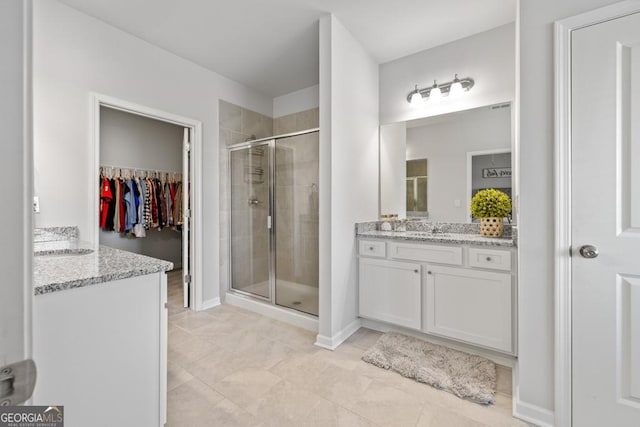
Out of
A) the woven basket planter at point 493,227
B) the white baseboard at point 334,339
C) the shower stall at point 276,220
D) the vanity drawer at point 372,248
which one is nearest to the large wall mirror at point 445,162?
the woven basket planter at point 493,227

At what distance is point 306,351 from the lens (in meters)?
2.25

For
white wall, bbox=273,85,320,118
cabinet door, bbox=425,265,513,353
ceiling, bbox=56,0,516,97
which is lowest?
cabinet door, bbox=425,265,513,353

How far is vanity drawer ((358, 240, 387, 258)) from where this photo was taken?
8.23 ft

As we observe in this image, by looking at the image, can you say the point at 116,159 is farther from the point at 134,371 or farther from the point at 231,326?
the point at 134,371

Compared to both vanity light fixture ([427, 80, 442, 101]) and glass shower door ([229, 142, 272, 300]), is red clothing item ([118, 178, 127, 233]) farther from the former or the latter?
vanity light fixture ([427, 80, 442, 101])

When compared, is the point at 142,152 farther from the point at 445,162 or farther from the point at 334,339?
the point at 445,162

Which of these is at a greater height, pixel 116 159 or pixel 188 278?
pixel 116 159

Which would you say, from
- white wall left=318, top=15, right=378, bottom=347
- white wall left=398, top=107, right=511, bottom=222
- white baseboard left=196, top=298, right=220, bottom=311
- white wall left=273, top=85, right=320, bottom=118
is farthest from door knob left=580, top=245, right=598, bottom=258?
white baseboard left=196, top=298, right=220, bottom=311

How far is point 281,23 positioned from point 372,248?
2.08 metres

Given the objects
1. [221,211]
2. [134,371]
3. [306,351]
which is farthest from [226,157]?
[134,371]

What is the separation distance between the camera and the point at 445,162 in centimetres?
270

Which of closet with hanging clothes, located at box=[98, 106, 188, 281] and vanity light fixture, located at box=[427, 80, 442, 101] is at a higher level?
vanity light fixture, located at box=[427, 80, 442, 101]

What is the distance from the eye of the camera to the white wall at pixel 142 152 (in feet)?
12.9

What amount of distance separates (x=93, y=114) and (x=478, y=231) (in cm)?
336
